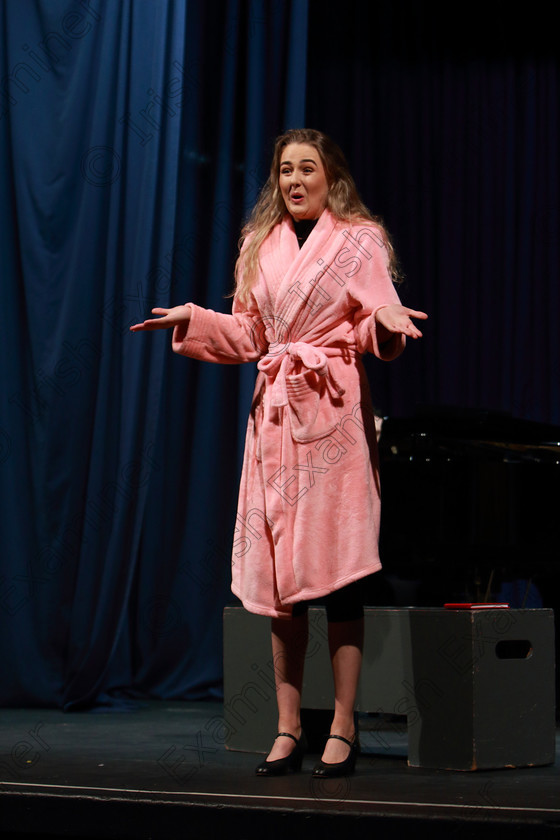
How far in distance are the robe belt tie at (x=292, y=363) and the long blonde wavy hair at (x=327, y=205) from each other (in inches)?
7.2

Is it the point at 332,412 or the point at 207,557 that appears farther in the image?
the point at 207,557

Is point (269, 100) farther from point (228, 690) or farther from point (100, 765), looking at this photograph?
point (100, 765)

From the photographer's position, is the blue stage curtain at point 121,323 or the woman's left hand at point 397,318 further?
the blue stage curtain at point 121,323

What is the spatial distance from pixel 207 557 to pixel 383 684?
1.59 meters

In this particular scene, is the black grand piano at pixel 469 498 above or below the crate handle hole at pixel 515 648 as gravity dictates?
above

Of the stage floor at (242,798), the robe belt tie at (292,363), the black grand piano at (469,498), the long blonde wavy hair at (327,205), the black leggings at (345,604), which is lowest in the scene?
the stage floor at (242,798)

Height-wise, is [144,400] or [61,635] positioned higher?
[144,400]

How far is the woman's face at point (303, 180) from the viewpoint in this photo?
89.1 inches

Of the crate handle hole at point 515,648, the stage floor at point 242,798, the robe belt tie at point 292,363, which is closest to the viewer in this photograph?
the stage floor at point 242,798

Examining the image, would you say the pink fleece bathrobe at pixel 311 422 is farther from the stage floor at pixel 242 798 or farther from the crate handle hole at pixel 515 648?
the crate handle hole at pixel 515 648

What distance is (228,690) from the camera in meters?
2.68

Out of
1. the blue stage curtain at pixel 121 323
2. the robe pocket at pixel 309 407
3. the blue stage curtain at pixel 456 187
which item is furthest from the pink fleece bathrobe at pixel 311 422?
the blue stage curtain at pixel 456 187

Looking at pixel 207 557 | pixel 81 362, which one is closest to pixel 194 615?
pixel 207 557

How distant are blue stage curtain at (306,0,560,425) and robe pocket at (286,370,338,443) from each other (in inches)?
90.2
